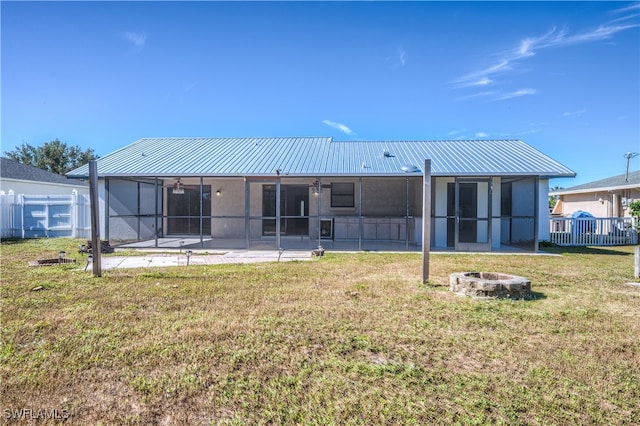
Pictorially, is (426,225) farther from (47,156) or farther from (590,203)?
(47,156)

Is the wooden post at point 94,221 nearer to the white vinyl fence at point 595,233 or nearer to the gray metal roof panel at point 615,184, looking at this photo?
the white vinyl fence at point 595,233

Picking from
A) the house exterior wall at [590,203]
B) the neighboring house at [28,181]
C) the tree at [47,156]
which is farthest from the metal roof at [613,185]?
the tree at [47,156]

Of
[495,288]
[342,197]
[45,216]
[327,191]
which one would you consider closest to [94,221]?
[495,288]

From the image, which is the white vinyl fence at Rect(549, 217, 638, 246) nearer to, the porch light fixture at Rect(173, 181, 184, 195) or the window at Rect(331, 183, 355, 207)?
the window at Rect(331, 183, 355, 207)

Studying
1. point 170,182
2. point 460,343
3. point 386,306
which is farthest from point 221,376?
point 170,182

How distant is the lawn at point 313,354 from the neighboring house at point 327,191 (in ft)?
19.0

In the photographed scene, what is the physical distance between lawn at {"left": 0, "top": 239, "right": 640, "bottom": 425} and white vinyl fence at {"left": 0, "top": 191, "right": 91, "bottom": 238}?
989cm

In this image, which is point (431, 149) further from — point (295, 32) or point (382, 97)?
point (295, 32)

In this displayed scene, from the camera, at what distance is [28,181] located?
797 inches

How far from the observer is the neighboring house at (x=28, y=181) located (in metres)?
19.4

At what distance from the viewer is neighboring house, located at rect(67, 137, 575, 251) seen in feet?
38.7

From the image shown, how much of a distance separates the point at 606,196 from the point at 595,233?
7.03 metres

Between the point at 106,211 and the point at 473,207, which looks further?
the point at 473,207

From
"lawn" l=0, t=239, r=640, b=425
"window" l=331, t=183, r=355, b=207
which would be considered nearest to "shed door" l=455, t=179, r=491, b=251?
"window" l=331, t=183, r=355, b=207
